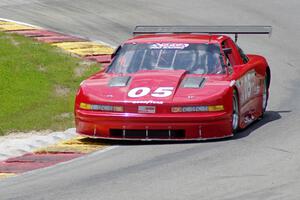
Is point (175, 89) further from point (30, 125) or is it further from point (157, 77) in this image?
point (30, 125)

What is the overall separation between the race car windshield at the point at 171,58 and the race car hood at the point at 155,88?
0.83ft

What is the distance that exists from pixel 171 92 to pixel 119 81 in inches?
32.1

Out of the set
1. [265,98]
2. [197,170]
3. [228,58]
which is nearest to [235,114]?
[228,58]

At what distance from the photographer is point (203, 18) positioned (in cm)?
2700

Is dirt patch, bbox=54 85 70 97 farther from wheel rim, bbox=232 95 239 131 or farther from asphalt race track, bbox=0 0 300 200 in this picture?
wheel rim, bbox=232 95 239 131

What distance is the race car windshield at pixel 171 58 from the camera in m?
14.4

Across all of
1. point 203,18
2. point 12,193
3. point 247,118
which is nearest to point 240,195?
point 12,193

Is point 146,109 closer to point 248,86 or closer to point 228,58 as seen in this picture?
point 228,58

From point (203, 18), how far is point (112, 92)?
44.6 feet

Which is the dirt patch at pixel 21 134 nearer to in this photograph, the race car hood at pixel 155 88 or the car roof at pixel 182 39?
the race car hood at pixel 155 88

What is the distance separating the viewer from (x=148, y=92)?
13.6m

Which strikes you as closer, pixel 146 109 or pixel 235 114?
pixel 146 109

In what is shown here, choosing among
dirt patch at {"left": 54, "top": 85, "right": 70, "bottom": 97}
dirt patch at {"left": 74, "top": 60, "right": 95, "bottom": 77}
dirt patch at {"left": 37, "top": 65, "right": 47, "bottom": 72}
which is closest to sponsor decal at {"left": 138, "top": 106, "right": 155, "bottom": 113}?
dirt patch at {"left": 54, "top": 85, "right": 70, "bottom": 97}

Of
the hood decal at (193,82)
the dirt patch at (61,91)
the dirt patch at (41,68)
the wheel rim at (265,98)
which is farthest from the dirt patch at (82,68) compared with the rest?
the hood decal at (193,82)
